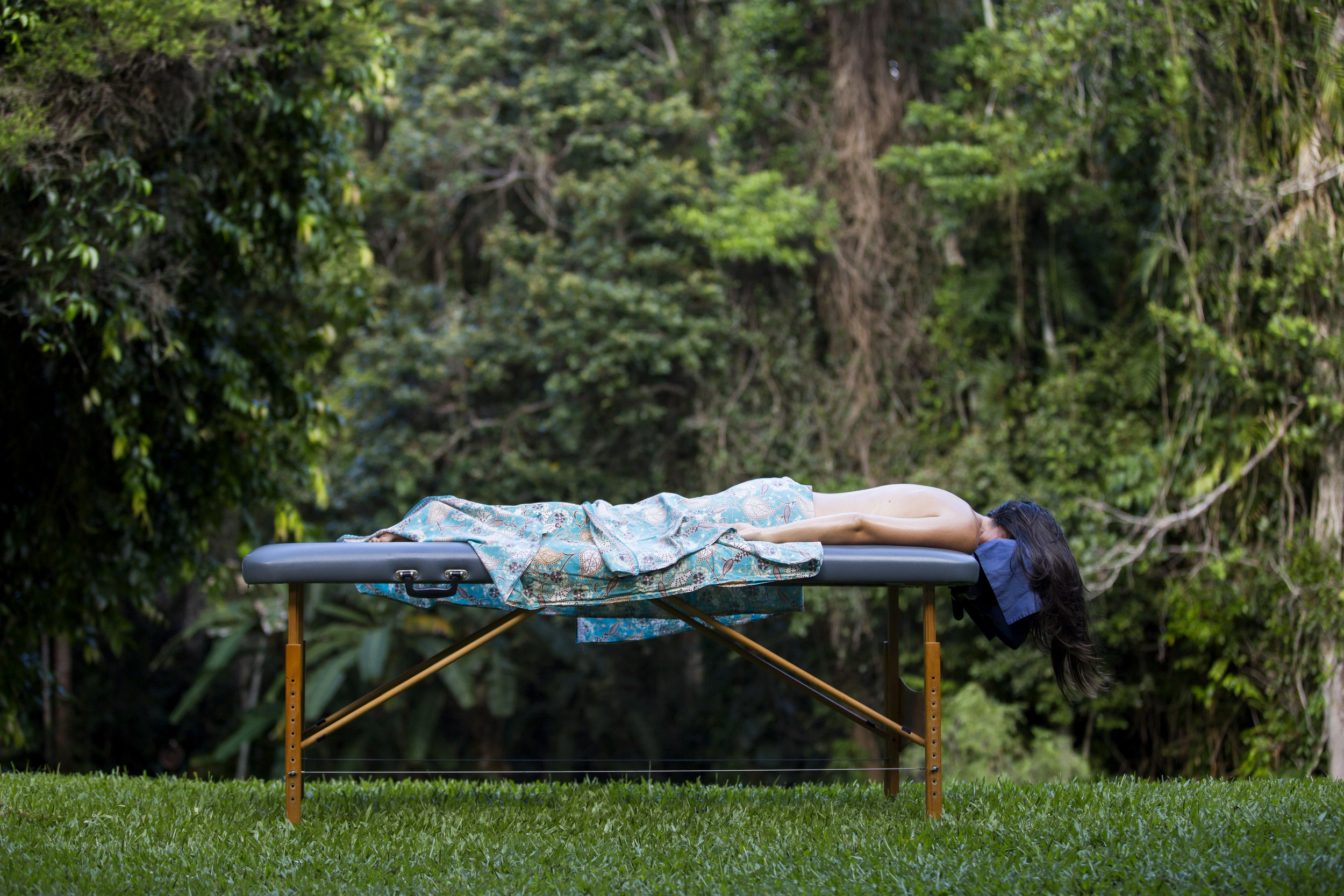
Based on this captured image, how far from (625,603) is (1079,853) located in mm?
1208

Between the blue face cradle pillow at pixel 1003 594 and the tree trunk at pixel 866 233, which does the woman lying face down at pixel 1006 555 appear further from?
the tree trunk at pixel 866 233

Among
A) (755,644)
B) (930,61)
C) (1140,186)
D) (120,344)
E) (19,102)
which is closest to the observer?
(755,644)

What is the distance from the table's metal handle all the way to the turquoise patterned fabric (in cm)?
6

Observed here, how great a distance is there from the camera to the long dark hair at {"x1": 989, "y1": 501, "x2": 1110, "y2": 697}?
284cm

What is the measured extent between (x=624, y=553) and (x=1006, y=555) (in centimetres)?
104

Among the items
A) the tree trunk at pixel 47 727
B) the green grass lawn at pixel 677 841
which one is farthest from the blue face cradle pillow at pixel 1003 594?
the tree trunk at pixel 47 727

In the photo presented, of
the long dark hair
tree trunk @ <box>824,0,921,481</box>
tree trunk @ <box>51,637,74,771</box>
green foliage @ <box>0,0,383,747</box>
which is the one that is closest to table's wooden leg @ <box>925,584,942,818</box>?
the long dark hair

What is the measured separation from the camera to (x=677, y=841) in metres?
2.51

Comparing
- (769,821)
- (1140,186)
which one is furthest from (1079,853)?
(1140,186)

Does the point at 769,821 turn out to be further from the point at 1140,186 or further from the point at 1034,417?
the point at 1140,186

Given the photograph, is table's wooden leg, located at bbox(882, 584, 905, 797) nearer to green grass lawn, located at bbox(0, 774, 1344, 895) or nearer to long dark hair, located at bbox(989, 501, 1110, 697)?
green grass lawn, located at bbox(0, 774, 1344, 895)

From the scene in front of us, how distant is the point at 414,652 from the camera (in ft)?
26.7

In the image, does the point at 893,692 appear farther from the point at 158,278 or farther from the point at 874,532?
the point at 158,278

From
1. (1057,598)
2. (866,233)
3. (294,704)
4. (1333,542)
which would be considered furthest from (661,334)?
(294,704)
